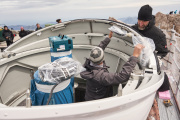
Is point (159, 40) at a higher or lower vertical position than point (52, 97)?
higher

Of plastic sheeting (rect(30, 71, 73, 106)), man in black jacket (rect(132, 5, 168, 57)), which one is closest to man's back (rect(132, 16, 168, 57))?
man in black jacket (rect(132, 5, 168, 57))

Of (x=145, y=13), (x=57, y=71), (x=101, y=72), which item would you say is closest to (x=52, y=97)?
(x=57, y=71)

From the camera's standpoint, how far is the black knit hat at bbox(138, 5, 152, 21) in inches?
87.6

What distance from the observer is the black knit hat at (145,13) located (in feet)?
7.30

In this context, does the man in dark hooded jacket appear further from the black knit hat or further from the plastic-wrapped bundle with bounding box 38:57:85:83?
the black knit hat

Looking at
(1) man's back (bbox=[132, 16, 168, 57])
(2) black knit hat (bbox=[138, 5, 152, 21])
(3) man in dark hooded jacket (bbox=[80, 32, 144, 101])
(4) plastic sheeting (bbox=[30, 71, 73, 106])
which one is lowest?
(4) plastic sheeting (bbox=[30, 71, 73, 106])

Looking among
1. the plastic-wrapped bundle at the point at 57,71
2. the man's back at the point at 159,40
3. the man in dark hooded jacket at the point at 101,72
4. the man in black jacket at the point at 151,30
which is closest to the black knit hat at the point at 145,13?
the man in black jacket at the point at 151,30

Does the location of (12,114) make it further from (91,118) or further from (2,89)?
(2,89)

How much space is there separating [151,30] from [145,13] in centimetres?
35

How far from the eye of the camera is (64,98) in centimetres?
192

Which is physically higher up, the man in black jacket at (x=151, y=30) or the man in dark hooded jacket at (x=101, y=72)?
the man in black jacket at (x=151, y=30)

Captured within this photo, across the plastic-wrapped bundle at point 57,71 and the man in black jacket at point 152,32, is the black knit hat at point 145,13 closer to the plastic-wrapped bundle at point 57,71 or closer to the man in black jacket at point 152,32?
the man in black jacket at point 152,32

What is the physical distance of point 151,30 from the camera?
7.93 feet

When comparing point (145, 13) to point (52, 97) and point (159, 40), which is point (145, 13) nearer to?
point (159, 40)
